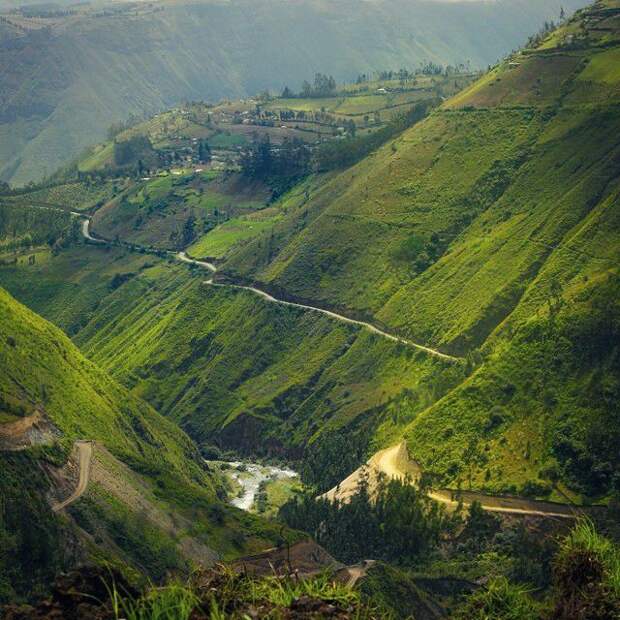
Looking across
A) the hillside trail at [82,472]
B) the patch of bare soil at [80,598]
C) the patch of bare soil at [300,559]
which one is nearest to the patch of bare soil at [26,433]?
the hillside trail at [82,472]

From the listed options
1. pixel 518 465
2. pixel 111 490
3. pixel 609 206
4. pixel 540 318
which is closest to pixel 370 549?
pixel 518 465

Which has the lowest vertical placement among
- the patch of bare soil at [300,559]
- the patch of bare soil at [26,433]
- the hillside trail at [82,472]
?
the patch of bare soil at [300,559]

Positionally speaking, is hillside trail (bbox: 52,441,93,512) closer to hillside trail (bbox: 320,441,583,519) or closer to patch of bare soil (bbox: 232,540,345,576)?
patch of bare soil (bbox: 232,540,345,576)

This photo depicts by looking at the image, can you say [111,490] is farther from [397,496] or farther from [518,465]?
[518,465]

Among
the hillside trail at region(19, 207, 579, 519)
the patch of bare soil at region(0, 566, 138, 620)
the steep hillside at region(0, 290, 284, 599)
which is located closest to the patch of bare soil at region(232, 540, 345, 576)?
the steep hillside at region(0, 290, 284, 599)

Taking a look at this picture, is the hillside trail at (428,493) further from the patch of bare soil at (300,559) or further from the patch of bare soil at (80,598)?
the patch of bare soil at (80,598)
